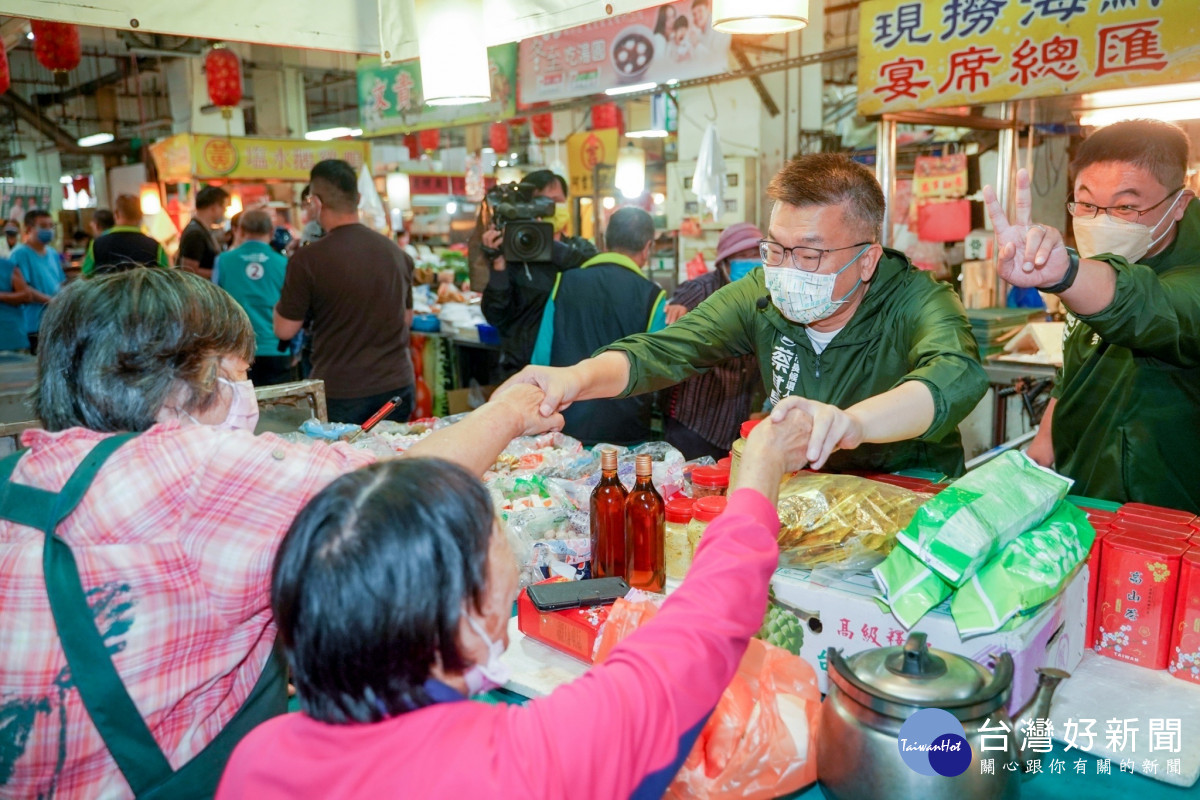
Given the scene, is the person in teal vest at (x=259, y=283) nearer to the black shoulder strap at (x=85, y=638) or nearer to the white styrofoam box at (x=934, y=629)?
the black shoulder strap at (x=85, y=638)

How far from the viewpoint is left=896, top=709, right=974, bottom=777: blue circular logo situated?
3.84 ft

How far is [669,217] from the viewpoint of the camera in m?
10.2

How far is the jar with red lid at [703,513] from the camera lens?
5.84 ft

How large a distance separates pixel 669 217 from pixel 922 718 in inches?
368

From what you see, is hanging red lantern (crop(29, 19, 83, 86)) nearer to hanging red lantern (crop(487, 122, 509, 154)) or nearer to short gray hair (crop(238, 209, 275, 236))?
short gray hair (crop(238, 209, 275, 236))

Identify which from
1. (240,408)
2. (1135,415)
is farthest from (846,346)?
(240,408)

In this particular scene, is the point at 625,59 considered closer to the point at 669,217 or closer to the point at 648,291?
the point at 669,217

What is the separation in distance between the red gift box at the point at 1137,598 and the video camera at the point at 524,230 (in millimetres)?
3313

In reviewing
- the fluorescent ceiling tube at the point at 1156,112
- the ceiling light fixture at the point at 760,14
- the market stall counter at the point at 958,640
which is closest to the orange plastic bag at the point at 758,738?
the market stall counter at the point at 958,640

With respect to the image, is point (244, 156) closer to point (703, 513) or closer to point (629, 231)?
point (629, 231)

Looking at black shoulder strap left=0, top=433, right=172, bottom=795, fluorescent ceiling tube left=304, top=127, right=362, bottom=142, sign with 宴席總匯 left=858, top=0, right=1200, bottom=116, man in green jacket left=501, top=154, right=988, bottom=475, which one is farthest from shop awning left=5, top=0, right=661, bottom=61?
fluorescent ceiling tube left=304, top=127, right=362, bottom=142

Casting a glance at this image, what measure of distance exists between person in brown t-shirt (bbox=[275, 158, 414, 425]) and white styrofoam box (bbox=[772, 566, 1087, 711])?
9.62 ft

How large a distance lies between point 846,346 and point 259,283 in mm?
4713

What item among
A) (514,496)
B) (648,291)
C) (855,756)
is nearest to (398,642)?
(855,756)
